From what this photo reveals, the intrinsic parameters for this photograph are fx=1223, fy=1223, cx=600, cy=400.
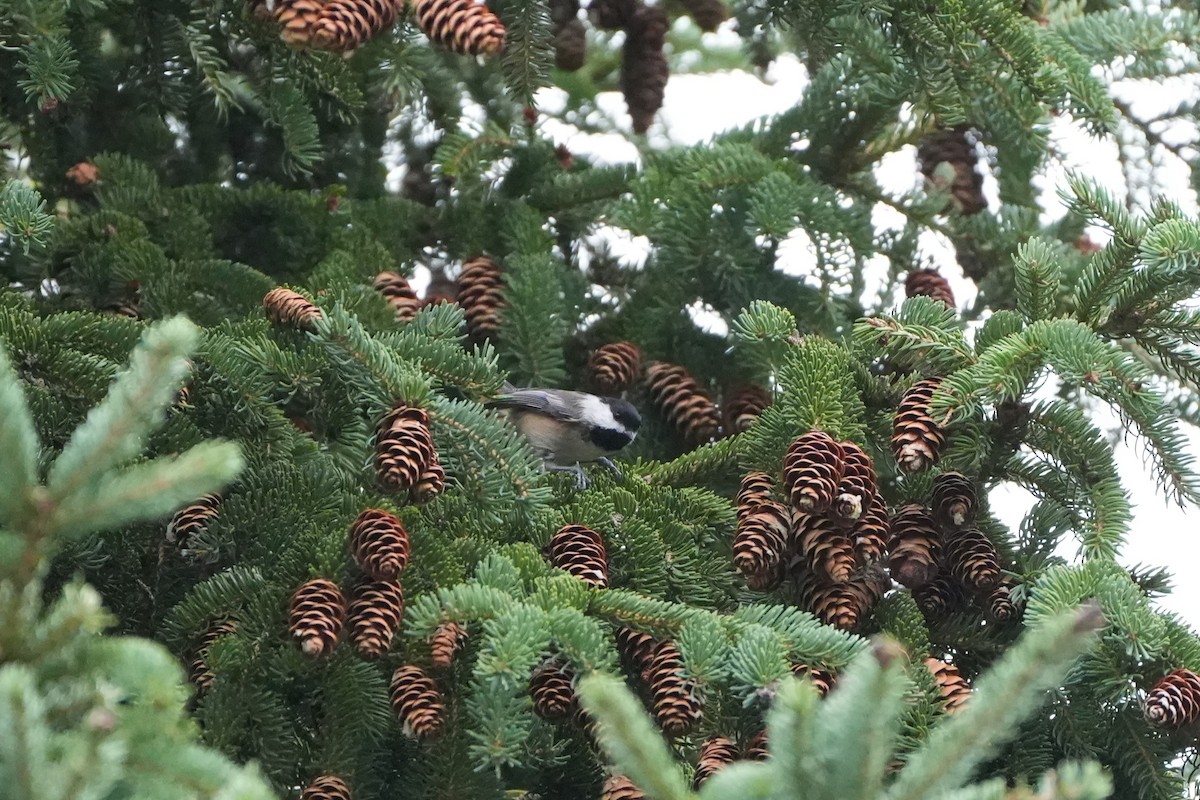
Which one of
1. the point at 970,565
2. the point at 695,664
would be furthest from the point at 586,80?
the point at 695,664

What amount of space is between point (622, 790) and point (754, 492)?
2.05ft

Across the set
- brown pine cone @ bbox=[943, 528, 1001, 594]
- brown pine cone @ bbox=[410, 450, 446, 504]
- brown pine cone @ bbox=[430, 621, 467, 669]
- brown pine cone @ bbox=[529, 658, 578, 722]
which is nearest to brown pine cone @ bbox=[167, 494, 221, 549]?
brown pine cone @ bbox=[410, 450, 446, 504]

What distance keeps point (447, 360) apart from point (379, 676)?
1.76 feet

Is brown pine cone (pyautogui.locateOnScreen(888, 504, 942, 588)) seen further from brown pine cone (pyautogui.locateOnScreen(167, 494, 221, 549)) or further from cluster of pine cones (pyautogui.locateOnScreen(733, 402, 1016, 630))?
brown pine cone (pyautogui.locateOnScreen(167, 494, 221, 549))

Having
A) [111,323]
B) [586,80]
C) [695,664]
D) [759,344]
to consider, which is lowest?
[695,664]

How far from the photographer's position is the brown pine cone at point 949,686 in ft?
6.00

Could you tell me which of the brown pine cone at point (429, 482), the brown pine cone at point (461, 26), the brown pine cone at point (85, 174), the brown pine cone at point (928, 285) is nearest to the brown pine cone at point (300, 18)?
the brown pine cone at point (461, 26)

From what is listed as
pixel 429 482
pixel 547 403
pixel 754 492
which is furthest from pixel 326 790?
pixel 547 403

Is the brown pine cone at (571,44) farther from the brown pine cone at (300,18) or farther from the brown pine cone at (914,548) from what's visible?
the brown pine cone at (914,548)

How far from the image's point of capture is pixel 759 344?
250cm

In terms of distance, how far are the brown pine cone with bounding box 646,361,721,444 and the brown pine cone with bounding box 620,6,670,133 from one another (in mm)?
848

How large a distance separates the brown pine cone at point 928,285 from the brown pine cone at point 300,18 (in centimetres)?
162

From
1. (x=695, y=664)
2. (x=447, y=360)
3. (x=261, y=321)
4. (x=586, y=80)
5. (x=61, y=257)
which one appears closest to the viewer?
(x=695, y=664)

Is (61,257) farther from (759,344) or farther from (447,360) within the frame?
(759,344)
